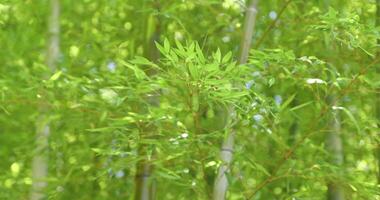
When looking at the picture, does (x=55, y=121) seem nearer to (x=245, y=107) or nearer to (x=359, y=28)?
(x=245, y=107)

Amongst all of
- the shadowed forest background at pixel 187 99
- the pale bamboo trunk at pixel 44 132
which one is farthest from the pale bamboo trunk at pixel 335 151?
the pale bamboo trunk at pixel 44 132

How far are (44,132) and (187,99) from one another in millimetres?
1104

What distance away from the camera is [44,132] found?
2.99 m

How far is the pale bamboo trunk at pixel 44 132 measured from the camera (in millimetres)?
2830

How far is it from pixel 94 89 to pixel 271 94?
1.07 metres

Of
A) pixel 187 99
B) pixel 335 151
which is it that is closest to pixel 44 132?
pixel 187 99

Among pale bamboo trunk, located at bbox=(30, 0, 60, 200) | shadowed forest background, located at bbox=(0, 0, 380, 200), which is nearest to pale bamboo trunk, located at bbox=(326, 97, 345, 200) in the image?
shadowed forest background, located at bbox=(0, 0, 380, 200)

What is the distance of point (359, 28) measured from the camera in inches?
88.5

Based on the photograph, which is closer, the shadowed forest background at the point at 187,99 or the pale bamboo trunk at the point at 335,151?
the shadowed forest background at the point at 187,99

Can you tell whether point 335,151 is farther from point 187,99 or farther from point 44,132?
point 44,132

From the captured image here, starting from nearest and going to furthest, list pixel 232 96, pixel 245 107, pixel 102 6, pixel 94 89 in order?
1. pixel 232 96
2. pixel 245 107
3. pixel 94 89
4. pixel 102 6

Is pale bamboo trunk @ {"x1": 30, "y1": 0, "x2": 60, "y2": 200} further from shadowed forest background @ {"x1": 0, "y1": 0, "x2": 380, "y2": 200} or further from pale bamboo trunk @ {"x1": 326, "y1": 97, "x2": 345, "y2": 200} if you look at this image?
pale bamboo trunk @ {"x1": 326, "y1": 97, "x2": 345, "y2": 200}

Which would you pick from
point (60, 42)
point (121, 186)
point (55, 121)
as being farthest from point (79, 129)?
point (60, 42)

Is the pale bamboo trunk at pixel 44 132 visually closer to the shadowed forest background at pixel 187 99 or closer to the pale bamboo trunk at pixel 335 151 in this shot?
the shadowed forest background at pixel 187 99
